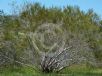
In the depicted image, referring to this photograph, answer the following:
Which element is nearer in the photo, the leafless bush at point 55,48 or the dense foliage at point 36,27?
the leafless bush at point 55,48

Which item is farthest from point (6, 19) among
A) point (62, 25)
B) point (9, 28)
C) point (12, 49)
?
point (62, 25)

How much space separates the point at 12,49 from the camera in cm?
2342

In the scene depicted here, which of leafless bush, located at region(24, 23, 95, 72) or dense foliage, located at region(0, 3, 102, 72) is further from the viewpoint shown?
dense foliage, located at region(0, 3, 102, 72)

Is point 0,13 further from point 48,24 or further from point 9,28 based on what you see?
point 48,24

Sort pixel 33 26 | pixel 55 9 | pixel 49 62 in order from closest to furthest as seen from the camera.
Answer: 1. pixel 49 62
2. pixel 33 26
3. pixel 55 9

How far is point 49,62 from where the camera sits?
74.5 ft

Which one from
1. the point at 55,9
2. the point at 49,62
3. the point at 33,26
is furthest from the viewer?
the point at 55,9

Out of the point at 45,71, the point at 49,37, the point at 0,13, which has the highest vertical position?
the point at 0,13

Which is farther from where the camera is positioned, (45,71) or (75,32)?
(75,32)

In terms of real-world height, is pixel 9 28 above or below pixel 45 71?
above

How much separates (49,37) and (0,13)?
11.6 feet

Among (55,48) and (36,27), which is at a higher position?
(36,27)

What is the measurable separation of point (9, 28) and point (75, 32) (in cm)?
443

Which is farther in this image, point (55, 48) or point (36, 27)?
point (36, 27)
